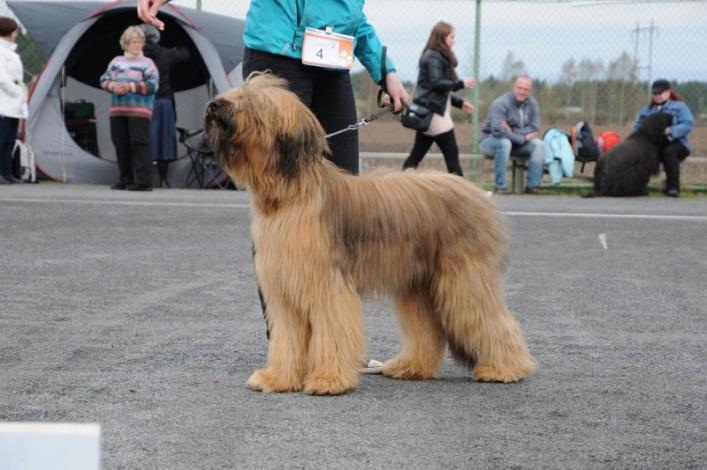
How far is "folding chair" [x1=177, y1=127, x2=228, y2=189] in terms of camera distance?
14.6m

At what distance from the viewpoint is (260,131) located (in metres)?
4.15

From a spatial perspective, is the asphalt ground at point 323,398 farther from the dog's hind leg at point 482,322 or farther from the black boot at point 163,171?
the black boot at point 163,171

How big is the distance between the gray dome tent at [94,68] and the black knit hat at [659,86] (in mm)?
5119

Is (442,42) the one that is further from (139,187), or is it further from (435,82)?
(139,187)

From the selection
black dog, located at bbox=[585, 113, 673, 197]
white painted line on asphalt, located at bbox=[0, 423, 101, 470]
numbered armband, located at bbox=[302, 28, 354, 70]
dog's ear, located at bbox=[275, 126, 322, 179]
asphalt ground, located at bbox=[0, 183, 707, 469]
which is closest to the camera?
white painted line on asphalt, located at bbox=[0, 423, 101, 470]

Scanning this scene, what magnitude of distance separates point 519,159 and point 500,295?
990 centimetres

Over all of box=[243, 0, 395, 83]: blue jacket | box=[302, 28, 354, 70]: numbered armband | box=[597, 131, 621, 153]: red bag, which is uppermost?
box=[243, 0, 395, 83]: blue jacket

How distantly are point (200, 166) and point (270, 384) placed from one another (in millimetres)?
10567

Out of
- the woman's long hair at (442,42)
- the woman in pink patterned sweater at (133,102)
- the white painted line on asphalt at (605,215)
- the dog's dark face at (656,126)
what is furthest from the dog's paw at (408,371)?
the dog's dark face at (656,126)

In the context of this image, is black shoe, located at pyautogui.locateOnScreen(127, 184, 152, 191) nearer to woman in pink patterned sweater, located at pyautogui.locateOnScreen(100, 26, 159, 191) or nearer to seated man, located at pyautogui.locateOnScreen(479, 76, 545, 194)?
woman in pink patterned sweater, located at pyautogui.locateOnScreen(100, 26, 159, 191)

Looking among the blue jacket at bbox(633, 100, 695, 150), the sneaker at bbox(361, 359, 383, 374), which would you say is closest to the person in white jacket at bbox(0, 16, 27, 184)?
the blue jacket at bbox(633, 100, 695, 150)

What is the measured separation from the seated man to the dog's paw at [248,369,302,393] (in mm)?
9978

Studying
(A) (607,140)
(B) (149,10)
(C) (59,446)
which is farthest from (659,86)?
(C) (59,446)

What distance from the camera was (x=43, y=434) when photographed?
1.96 meters
